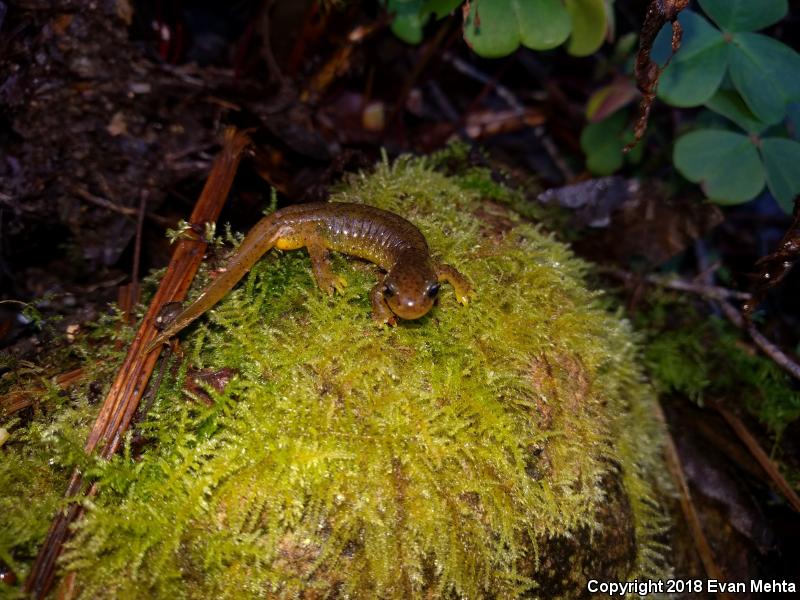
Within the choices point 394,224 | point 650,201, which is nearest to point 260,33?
point 394,224

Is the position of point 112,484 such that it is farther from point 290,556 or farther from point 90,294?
point 90,294

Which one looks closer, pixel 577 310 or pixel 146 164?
pixel 577 310

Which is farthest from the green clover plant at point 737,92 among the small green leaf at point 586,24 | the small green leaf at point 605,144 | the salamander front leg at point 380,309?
Answer: the salamander front leg at point 380,309

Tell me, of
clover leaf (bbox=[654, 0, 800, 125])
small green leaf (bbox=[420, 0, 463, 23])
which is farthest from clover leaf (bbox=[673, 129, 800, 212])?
small green leaf (bbox=[420, 0, 463, 23])

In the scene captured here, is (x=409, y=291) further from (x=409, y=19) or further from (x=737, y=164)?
(x=737, y=164)

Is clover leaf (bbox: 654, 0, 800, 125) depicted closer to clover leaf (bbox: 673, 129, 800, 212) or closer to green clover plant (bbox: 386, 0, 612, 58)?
clover leaf (bbox: 673, 129, 800, 212)

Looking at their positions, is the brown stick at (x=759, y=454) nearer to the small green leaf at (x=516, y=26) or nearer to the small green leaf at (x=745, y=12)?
the small green leaf at (x=745, y=12)

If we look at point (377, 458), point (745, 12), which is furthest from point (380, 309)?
point (745, 12)
